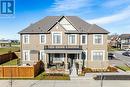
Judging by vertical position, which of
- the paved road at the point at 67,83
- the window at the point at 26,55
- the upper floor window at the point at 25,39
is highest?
the upper floor window at the point at 25,39

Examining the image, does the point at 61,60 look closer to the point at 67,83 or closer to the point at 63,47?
the point at 63,47

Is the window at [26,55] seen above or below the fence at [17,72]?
above

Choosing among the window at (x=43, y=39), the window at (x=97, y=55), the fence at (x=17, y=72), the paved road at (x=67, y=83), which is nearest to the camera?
the paved road at (x=67, y=83)

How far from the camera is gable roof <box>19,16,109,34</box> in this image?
4009 cm

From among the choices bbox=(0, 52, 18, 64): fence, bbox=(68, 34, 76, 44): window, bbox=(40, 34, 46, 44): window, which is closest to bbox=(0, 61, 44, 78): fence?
bbox=(40, 34, 46, 44): window

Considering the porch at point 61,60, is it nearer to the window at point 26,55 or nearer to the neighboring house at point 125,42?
the window at point 26,55

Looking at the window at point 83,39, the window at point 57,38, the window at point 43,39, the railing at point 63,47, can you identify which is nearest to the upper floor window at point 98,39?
the window at point 83,39

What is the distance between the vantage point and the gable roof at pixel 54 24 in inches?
1578

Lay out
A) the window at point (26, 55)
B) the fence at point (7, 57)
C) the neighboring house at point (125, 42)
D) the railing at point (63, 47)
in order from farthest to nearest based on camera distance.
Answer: the neighboring house at point (125, 42), the fence at point (7, 57), the window at point (26, 55), the railing at point (63, 47)

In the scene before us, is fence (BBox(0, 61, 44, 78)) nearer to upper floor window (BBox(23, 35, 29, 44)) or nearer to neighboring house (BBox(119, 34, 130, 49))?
upper floor window (BBox(23, 35, 29, 44))

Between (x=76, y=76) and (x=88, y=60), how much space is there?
8893mm

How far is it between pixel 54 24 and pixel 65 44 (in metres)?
3.82

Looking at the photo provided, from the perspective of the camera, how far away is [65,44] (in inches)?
1578

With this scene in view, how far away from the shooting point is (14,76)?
102 ft
